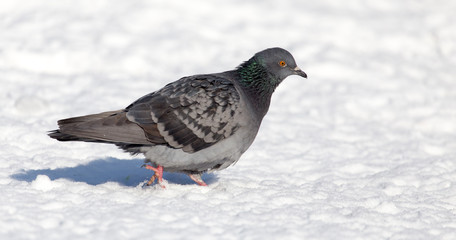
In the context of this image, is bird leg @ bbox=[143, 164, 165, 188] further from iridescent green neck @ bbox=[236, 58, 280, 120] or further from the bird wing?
iridescent green neck @ bbox=[236, 58, 280, 120]

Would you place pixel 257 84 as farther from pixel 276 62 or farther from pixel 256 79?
pixel 276 62

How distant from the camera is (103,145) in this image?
7.71m

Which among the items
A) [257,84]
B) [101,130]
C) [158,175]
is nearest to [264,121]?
[257,84]

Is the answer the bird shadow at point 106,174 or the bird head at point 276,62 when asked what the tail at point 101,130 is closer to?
the bird shadow at point 106,174

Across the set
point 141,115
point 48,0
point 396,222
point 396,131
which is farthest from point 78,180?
point 48,0

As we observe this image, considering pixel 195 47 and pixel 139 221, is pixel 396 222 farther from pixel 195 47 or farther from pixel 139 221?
pixel 195 47

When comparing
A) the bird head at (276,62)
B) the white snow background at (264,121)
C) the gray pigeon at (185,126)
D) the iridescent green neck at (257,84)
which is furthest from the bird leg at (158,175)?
the bird head at (276,62)

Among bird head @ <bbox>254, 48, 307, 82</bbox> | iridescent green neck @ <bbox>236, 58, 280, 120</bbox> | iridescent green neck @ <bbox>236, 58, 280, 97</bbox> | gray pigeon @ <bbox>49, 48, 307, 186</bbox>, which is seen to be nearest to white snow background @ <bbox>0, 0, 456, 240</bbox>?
gray pigeon @ <bbox>49, 48, 307, 186</bbox>

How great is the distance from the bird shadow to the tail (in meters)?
0.67

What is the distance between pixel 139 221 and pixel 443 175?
4.18 metres

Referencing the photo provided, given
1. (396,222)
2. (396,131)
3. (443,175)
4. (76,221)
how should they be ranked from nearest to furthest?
(76,221) → (396,222) → (443,175) → (396,131)

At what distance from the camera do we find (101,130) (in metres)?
5.80

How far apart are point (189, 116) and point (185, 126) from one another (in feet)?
0.33

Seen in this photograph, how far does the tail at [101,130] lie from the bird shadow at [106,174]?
0.67m
